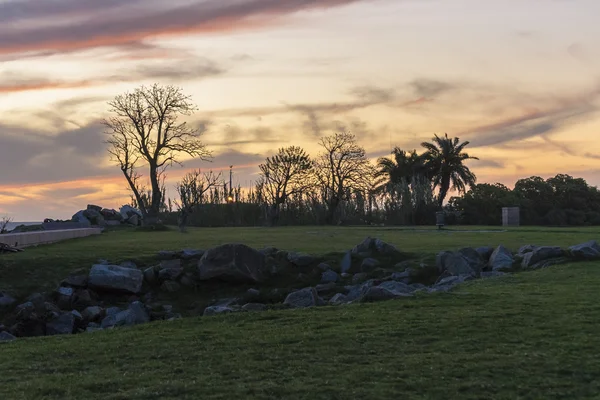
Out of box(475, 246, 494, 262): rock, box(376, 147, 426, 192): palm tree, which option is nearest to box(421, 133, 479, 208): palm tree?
box(376, 147, 426, 192): palm tree

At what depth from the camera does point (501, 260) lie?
16297 millimetres

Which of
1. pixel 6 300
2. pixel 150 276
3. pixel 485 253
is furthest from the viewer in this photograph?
pixel 485 253

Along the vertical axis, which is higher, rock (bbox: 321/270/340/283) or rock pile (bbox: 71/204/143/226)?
rock pile (bbox: 71/204/143/226)

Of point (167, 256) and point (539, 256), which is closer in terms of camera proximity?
point (539, 256)

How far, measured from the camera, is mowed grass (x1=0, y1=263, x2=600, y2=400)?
18.8ft

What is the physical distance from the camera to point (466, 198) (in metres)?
48.2

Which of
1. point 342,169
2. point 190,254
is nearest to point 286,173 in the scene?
point 342,169

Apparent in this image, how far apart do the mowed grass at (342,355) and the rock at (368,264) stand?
5782 mm

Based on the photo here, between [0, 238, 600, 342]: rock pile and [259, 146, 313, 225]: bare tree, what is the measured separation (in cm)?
3453

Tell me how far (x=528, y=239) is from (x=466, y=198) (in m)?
25.6

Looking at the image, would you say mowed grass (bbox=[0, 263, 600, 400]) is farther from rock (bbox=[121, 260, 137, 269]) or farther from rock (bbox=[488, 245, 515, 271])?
rock (bbox=[121, 260, 137, 269])

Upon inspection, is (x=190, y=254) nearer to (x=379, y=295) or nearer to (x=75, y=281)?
(x=75, y=281)

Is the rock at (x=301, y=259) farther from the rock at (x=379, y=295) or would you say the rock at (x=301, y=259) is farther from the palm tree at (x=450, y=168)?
the palm tree at (x=450, y=168)

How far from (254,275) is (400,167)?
45058 mm
